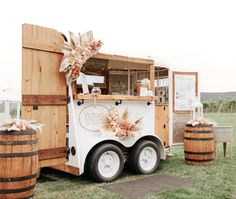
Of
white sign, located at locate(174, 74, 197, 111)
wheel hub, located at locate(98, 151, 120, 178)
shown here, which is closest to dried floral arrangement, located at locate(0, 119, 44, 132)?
wheel hub, located at locate(98, 151, 120, 178)

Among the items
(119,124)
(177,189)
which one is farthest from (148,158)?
(177,189)

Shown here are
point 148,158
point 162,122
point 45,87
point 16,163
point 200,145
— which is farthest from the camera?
point 162,122

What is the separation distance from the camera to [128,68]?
638cm

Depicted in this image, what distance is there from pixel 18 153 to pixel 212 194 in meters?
2.58

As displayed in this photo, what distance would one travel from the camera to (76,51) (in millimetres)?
4648

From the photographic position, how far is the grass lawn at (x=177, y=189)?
4.22 m

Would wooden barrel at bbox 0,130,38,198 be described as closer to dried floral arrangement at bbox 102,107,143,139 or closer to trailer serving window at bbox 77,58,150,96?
dried floral arrangement at bbox 102,107,143,139

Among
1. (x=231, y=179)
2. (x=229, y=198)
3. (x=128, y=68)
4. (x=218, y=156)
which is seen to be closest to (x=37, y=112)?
(x=128, y=68)

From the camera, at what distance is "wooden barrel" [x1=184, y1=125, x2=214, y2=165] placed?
6.11 m

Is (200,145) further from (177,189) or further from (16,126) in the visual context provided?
(16,126)

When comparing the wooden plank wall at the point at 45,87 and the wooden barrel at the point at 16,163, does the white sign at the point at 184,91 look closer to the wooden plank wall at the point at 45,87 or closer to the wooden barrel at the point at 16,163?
the wooden plank wall at the point at 45,87

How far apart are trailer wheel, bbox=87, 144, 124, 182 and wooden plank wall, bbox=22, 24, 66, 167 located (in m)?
0.48

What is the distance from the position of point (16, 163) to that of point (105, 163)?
1.65m

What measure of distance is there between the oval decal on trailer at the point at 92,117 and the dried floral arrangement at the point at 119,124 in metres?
0.09
